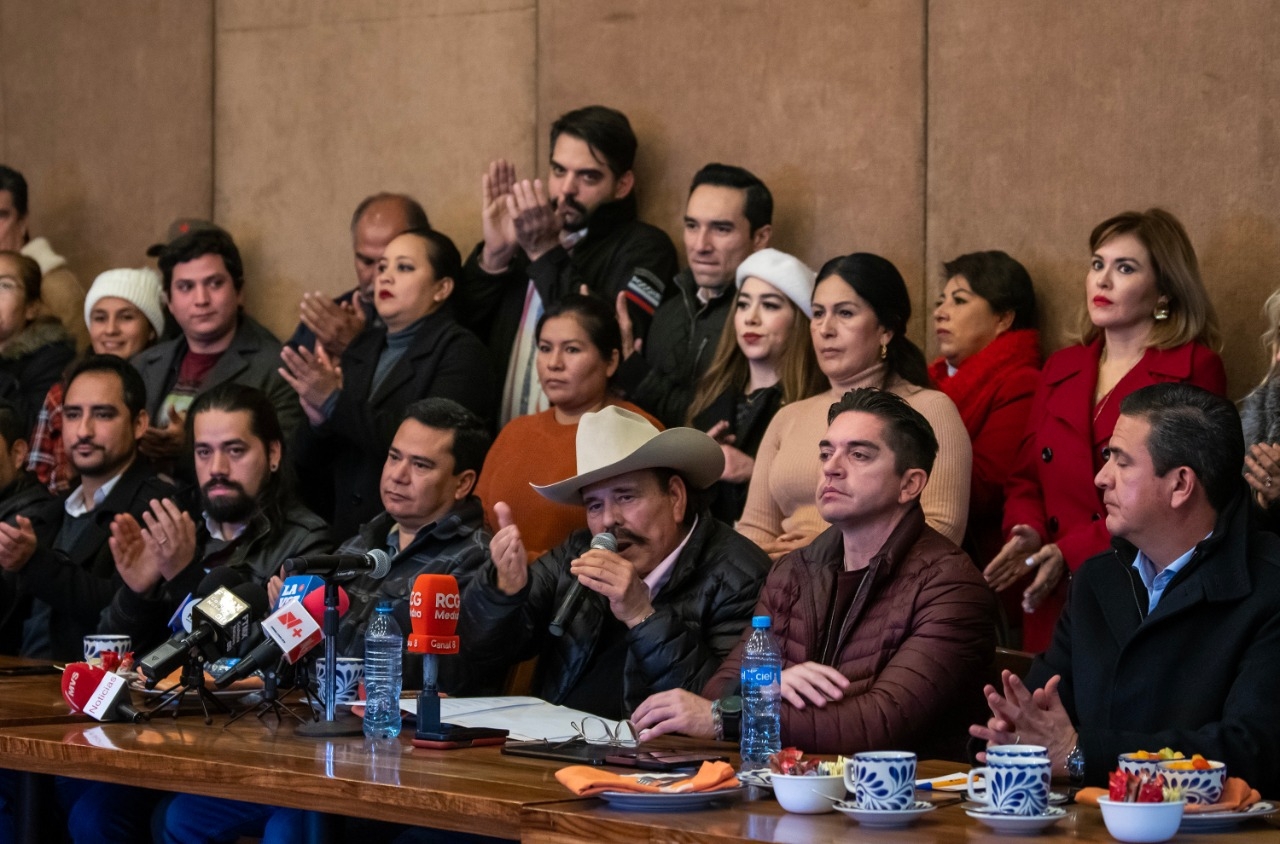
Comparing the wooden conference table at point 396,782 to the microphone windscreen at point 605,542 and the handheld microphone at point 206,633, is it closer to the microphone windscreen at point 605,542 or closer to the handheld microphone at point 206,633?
the handheld microphone at point 206,633

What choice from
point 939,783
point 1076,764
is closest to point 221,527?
point 939,783

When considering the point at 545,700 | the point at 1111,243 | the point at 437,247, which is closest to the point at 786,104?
the point at 437,247

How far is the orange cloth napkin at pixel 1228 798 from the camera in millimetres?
2322

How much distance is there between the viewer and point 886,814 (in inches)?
90.7

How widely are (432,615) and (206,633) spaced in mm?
522

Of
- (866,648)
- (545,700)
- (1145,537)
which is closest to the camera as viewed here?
(1145,537)

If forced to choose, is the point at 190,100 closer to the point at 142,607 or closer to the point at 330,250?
the point at 330,250

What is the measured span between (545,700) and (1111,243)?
70.1 inches

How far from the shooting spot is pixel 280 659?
3359 millimetres

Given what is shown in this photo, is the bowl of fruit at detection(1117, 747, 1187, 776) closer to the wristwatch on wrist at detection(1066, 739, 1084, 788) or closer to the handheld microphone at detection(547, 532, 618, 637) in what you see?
the wristwatch on wrist at detection(1066, 739, 1084, 788)

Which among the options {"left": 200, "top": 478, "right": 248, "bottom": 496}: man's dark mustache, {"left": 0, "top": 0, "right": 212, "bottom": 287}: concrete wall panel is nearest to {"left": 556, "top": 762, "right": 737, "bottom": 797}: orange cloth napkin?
{"left": 200, "top": 478, "right": 248, "bottom": 496}: man's dark mustache

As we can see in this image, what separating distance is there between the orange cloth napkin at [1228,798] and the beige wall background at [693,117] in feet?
8.07

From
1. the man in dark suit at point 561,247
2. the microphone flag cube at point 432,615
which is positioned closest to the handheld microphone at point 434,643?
the microphone flag cube at point 432,615

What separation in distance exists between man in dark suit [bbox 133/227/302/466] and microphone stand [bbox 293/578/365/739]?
2.45 m
